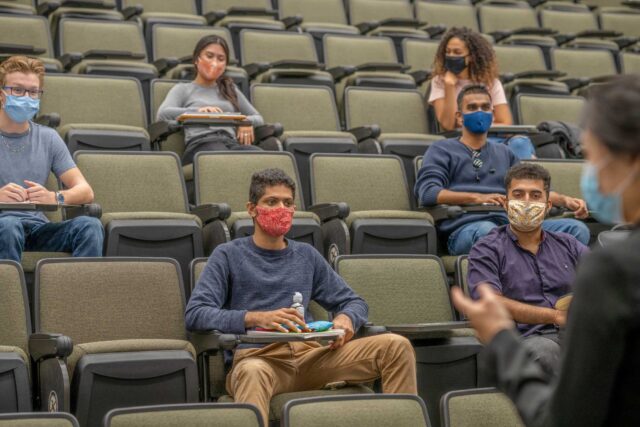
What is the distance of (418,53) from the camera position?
14.9 ft

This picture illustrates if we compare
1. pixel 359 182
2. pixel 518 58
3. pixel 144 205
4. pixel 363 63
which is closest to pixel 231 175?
pixel 144 205

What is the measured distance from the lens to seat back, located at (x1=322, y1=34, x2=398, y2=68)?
4340 millimetres

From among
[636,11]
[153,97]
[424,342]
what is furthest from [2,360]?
[636,11]

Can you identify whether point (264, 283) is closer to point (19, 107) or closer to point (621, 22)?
point (19, 107)

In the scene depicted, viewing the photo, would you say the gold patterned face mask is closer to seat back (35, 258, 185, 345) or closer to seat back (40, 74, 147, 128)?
seat back (35, 258, 185, 345)

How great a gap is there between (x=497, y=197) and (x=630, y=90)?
1984 millimetres

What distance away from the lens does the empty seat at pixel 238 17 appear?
4.45 metres

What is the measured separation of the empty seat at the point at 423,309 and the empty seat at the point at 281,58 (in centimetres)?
142

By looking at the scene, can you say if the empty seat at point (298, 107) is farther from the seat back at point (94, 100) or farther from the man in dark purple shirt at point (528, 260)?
the man in dark purple shirt at point (528, 260)

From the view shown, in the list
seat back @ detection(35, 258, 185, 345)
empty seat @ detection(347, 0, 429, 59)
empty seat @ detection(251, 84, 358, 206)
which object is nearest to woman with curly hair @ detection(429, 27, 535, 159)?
empty seat @ detection(251, 84, 358, 206)

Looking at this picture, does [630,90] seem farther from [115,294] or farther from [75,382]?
[115,294]

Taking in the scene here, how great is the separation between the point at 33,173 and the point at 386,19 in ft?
7.77

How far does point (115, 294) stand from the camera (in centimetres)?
235

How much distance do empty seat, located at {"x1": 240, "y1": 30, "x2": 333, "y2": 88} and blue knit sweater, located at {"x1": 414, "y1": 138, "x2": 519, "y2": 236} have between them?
92cm
